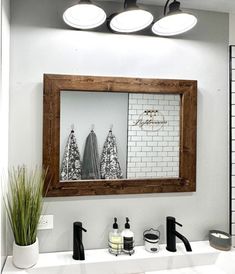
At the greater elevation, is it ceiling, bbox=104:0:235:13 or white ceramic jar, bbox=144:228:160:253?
ceiling, bbox=104:0:235:13

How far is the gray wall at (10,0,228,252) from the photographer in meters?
1.46

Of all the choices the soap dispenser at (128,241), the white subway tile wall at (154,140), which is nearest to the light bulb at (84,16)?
the white subway tile wall at (154,140)

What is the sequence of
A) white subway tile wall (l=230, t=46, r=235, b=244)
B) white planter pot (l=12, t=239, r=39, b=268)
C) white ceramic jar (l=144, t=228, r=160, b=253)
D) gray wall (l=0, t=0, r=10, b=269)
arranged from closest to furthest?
gray wall (l=0, t=0, r=10, b=269) → white planter pot (l=12, t=239, r=39, b=268) → white ceramic jar (l=144, t=228, r=160, b=253) → white subway tile wall (l=230, t=46, r=235, b=244)

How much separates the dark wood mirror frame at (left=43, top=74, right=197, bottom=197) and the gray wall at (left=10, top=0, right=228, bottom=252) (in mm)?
49

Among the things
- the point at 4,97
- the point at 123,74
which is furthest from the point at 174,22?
the point at 4,97

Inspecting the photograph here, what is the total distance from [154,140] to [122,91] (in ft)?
1.19

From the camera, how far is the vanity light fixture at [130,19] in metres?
1.37

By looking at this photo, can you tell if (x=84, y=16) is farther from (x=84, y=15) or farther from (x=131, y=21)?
(x=131, y=21)

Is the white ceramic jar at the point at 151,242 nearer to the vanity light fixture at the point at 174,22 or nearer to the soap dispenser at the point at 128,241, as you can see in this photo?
the soap dispenser at the point at 128,241

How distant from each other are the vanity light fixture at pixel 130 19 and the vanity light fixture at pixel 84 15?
0.08 m

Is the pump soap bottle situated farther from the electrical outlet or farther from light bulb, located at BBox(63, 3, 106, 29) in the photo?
light bulb, located at BBox(63, 3, 106, 29)

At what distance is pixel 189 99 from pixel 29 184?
108 cm

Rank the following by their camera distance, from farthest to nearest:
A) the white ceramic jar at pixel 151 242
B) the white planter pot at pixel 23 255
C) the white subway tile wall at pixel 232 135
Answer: the white subway tile wall at pixel 232 135
the white ceramic jar at pixel 151 242
the white planter pot at pixel 23 255

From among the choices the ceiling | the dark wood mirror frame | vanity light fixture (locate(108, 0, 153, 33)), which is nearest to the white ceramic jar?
the dark wood mirror frame
